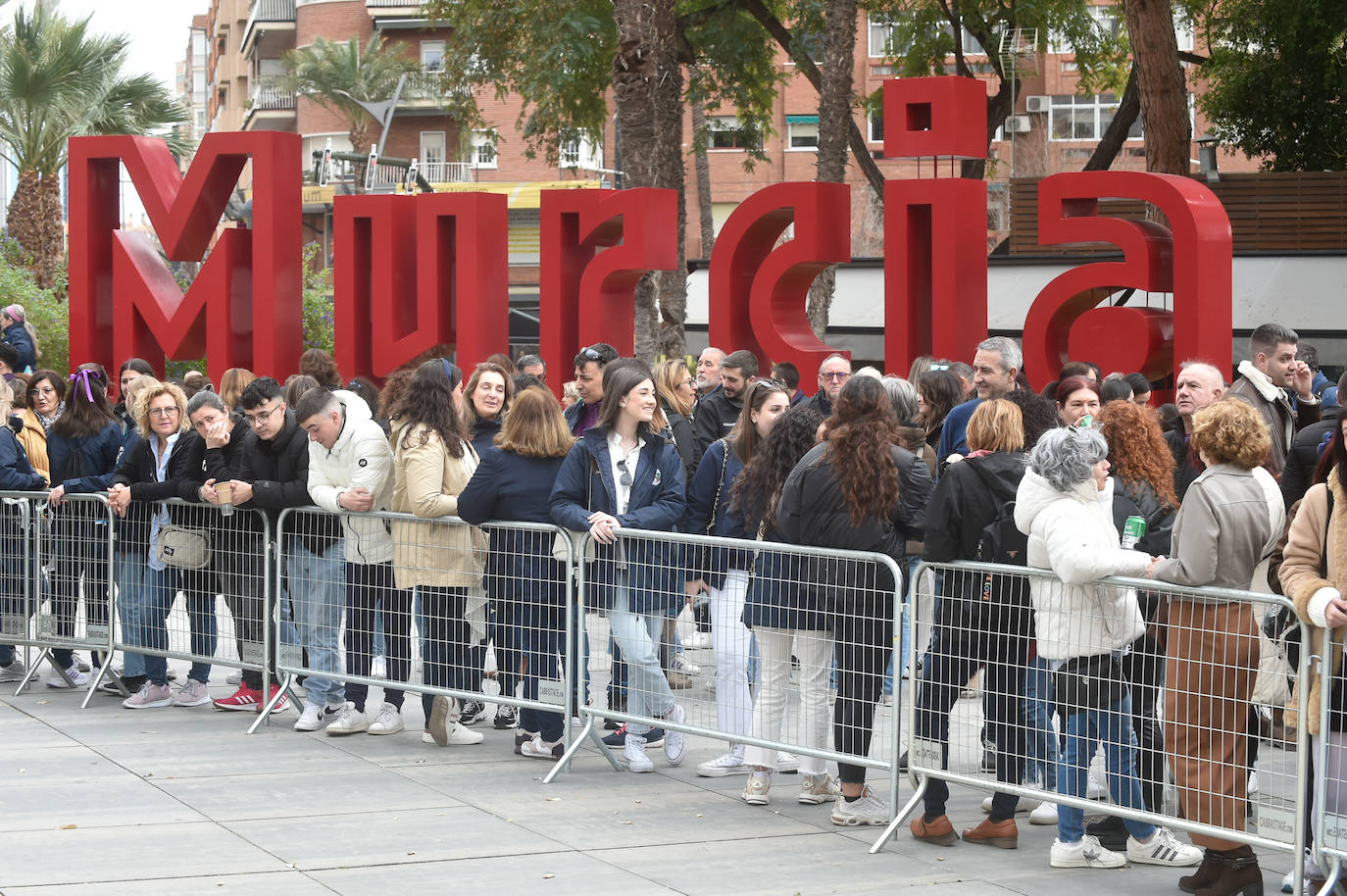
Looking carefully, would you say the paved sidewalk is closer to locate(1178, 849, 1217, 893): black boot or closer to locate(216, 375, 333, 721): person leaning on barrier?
locate(1178, 849, 1217, 893): black boot

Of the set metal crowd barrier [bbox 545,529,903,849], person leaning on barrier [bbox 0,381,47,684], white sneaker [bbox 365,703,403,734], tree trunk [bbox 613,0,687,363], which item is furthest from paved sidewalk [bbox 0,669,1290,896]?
tree trunk [bbox 613,0,687,363]

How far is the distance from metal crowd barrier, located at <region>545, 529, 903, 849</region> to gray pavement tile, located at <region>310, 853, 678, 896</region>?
3.84 feet

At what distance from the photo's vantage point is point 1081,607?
5953 millimetres

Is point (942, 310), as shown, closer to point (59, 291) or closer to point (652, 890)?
point (652, 890)

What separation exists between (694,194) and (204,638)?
144 feet

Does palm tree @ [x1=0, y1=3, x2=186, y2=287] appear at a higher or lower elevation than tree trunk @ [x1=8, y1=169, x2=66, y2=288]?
higher

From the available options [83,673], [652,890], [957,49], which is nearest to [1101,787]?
[652,890]

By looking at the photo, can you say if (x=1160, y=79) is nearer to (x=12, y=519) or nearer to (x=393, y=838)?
(x=12, y=519)

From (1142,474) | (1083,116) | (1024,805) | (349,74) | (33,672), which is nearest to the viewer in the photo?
(1142,474)

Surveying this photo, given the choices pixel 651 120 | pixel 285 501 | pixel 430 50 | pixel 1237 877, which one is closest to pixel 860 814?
pixel 1237 877

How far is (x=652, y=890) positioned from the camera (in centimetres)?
576

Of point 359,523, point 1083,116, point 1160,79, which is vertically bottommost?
point 359,523

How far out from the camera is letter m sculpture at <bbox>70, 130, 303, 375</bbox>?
15312 mm

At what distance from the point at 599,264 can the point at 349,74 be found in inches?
1704
